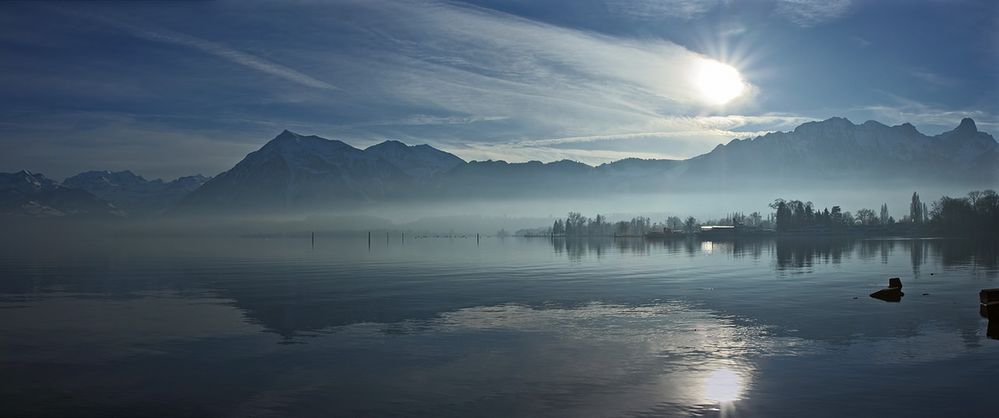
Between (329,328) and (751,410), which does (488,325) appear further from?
(751,410)

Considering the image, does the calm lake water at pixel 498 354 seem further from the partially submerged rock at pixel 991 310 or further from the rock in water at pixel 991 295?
the rock in water at pixel 991 295

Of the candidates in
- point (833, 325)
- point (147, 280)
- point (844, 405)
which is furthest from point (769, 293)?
point (147, 280)

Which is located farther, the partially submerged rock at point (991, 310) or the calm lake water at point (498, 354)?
the partially submerged rock at point (991, 310)

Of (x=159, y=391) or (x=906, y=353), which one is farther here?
(x=906, y=353)

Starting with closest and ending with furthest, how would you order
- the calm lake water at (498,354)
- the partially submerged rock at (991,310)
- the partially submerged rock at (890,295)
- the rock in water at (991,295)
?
the calm lake water at (498,354) → the partially submerged rock at (991,310) → the rock in water at (991,295) → the partially submerged rock at (890,295)

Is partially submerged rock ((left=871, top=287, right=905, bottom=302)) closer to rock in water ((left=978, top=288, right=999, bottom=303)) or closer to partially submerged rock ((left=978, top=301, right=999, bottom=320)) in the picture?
rock in water ((left=978, top=288, right=999, bottom=303))

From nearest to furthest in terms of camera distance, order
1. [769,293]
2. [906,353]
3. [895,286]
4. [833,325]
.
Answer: [906,353] < [833,325] < [895,286] < [769,293]

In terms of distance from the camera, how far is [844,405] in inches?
1237

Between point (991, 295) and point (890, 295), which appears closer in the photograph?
point (991, 295)

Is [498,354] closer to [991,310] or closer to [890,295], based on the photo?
[991,310]

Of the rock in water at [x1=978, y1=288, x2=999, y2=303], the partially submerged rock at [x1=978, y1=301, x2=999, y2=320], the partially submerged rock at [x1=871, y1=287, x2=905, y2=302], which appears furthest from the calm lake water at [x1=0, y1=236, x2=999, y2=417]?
the rock in water at [x1=978, y1=288, x2=999, y2=303]

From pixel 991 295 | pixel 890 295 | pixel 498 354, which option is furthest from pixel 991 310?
pixel 498 354

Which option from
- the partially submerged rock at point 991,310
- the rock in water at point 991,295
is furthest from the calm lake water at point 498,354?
the rock in water at point 991,295

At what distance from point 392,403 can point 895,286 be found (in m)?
64.4
